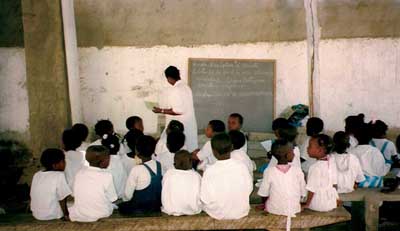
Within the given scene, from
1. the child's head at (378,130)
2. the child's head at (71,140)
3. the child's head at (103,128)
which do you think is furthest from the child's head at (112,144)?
the child's head at (378,130)

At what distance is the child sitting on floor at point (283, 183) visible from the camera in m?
4.96

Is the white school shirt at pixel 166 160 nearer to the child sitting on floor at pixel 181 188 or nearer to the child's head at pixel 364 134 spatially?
the child sitting on floor at pixel 181 188

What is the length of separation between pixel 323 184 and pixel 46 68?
4.77m

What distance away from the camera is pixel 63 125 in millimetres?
8531

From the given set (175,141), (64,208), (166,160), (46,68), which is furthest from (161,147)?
(46,68)

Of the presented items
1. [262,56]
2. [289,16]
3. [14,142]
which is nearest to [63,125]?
[14,142]

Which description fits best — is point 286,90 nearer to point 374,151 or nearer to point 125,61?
point 125,61

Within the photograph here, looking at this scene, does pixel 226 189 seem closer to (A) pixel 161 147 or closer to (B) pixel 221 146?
(B) pixel 221 146

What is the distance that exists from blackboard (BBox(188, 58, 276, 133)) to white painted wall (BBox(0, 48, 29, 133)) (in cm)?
262

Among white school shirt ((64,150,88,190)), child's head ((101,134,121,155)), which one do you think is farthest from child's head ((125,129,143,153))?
white school shirt ((64,150,88,190))

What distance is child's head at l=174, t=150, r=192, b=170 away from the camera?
16.1 ft

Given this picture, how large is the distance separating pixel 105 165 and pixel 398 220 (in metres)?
3.33

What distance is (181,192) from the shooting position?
4973 mm

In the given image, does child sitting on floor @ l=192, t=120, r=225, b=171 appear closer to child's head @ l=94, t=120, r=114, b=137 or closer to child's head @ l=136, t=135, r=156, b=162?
child's head @ l=94, t=120, r=114, b=137
